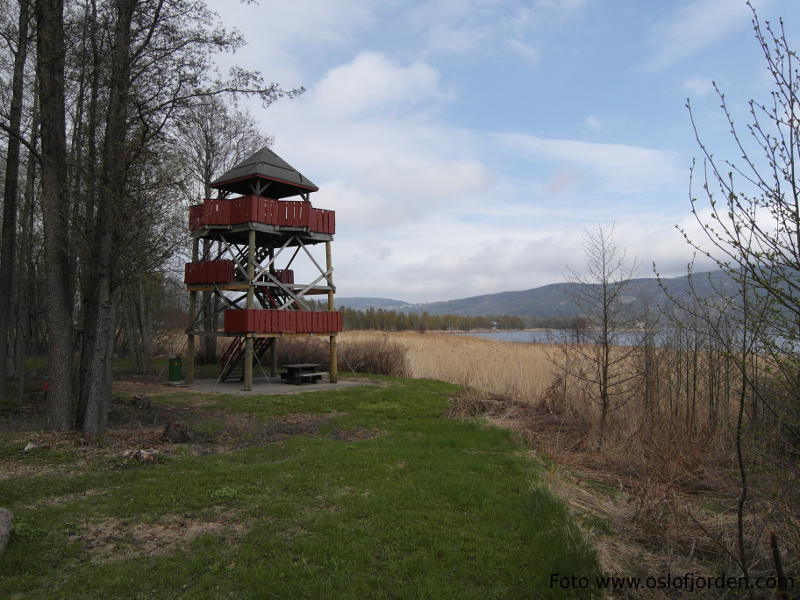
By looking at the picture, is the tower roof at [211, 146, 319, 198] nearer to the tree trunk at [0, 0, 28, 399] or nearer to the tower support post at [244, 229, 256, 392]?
the tower support post at [244, 229, 256, 392]

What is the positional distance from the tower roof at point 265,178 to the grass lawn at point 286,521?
37.4ft

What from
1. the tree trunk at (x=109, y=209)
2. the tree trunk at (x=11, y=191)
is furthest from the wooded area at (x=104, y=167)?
the tree trunk at (x=11, y=191)

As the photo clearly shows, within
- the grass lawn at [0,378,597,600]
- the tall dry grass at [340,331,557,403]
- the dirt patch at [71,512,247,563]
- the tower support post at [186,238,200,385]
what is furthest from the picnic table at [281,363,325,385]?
the dirt patch at [71,512,247,563]

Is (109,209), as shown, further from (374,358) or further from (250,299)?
(374,358)

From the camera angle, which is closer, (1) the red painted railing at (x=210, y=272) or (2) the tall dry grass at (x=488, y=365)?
(2) the tall dry grass at (x=488, y=365)

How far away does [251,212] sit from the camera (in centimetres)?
1819

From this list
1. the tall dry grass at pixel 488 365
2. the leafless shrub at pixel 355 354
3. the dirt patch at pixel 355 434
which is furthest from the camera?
the leafless shrub at pixel 355 354

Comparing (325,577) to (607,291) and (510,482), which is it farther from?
(607,291)

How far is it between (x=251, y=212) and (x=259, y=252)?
306 cm

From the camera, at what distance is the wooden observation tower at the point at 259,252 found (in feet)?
59.9

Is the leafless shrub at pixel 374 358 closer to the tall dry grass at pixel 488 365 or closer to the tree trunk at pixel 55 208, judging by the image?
the tall dry grass at pixel 488 365

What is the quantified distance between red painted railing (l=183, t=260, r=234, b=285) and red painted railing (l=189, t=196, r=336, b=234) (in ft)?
5.55

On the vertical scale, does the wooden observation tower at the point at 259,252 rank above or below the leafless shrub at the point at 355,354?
above

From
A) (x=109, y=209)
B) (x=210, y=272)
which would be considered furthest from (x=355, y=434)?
(x=210, y=272)
